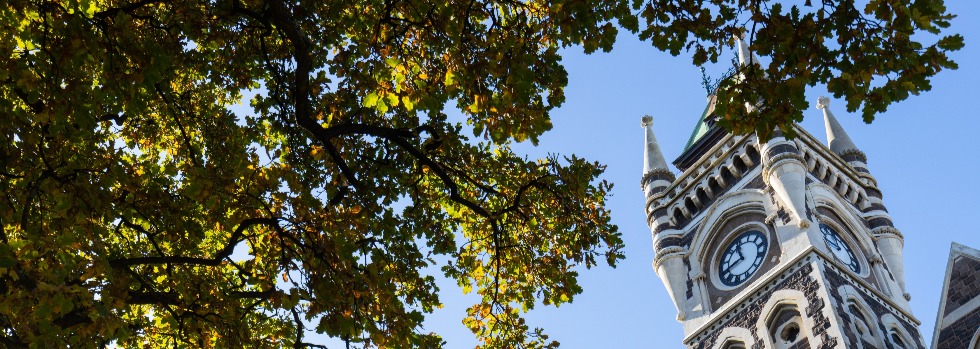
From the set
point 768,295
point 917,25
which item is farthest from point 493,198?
point 768,295

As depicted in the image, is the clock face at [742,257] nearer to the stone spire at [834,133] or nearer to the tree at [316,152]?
the stone spire at [834,133]

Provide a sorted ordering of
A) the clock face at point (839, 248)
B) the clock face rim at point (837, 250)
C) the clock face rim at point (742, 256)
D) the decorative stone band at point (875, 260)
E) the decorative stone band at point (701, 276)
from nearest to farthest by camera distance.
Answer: the clock face rim at point (837, 250) < the clock face at point (839, 248) < the clock face rim at point (742, 256) < the decorative stone band at point (875, 260) < the decorative stone band at point (701, 276)

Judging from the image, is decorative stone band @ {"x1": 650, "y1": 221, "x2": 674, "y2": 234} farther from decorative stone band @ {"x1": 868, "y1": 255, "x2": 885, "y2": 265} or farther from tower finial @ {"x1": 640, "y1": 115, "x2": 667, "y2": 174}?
decorative stone band @ {"x1": 868, "y1": 255, "x2": 885, "y2": 265}

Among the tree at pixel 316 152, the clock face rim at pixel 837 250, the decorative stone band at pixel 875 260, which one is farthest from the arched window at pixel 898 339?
the tree at pixel 316 152

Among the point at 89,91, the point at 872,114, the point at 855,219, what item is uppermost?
the point at 855,219

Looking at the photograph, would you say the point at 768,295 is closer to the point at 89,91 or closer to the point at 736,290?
the point at 736,290

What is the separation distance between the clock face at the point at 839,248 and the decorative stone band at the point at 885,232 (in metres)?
1.73

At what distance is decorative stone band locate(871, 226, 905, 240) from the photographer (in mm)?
35594

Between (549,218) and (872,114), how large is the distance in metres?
4.56

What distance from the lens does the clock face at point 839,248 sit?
109 feet

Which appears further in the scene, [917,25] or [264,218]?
[264,218]

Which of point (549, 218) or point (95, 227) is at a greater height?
point (549, 218)

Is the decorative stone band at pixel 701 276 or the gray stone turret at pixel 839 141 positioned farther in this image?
the gray stone turret at pixel 839 141

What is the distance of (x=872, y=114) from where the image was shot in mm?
10102
